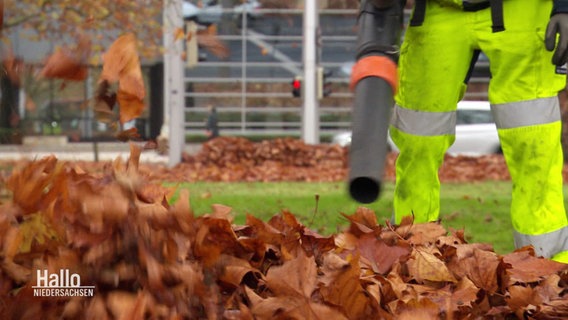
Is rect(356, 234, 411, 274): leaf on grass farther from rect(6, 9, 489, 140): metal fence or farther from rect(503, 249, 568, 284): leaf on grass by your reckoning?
rect(6, 9, 489, 140): metal fence

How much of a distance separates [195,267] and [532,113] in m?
2.17

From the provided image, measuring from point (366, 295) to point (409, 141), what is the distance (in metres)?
A: 2.05

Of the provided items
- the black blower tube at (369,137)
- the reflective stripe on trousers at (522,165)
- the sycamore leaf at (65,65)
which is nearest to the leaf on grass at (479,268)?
the black blower tube at (369,137)

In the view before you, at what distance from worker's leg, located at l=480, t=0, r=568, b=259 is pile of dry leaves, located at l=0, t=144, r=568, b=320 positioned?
1.34m

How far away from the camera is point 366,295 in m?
1.88

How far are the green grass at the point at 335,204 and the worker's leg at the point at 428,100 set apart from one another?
95 cm

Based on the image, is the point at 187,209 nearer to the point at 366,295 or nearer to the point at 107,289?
Result: the point at 107,289

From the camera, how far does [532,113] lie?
3633 mm

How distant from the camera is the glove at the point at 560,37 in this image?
3.42 meters

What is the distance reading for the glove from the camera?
342cm

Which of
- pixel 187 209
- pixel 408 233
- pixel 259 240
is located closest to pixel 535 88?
pixel 408 233

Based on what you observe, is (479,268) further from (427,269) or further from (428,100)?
(428,100)
